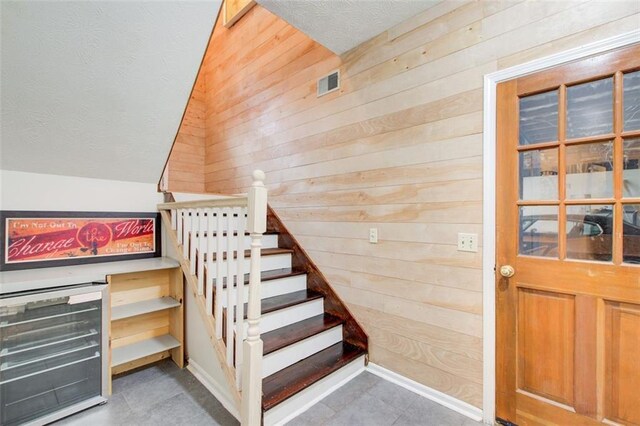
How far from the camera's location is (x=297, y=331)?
2215 millimetres

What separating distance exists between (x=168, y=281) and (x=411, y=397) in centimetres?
211

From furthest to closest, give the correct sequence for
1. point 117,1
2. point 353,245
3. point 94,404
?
point 353,245 < point 94,404 < point 117,1

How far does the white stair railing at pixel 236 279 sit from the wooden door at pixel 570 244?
4.54 feet

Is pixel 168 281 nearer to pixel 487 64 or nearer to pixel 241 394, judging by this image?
pixel 241 394

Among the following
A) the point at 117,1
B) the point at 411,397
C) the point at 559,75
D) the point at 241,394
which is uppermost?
the point at 117,1

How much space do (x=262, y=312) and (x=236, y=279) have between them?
467mm

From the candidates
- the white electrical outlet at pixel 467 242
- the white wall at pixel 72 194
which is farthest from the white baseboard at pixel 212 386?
the white electrical outlet at pixel 467 242

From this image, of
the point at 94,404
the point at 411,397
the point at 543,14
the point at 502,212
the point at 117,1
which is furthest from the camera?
the point at 411,397

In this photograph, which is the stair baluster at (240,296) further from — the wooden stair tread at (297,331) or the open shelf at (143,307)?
the open shelf at (143,307)

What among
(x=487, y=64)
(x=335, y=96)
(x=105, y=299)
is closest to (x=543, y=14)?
(x=487, y=64)

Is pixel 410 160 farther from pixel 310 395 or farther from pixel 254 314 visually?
pixel 310 395

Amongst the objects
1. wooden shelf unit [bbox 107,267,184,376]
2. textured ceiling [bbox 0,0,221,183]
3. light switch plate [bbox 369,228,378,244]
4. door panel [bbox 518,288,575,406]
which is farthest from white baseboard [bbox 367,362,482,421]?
textured ceiling [bbox 0,0,221,183]

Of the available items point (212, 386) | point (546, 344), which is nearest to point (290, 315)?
point (212, 386)

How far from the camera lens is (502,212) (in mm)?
1695
